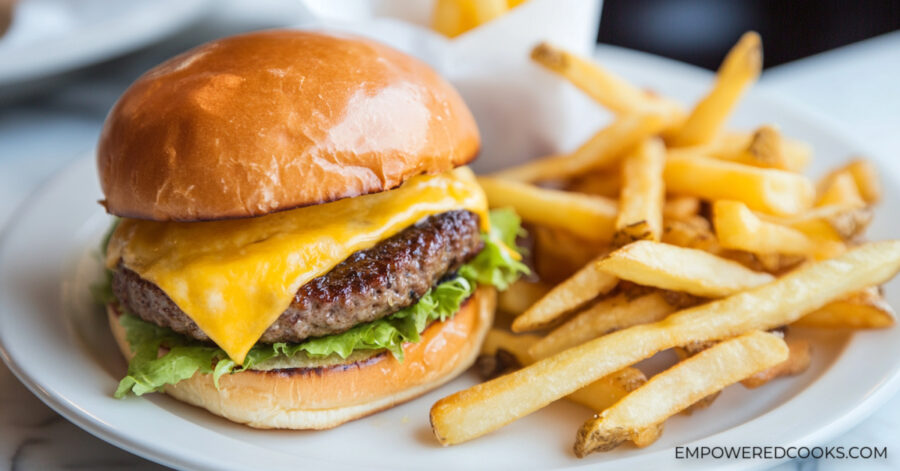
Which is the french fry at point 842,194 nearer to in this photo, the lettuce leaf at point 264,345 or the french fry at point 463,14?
the lettuce leaf at point 264,345

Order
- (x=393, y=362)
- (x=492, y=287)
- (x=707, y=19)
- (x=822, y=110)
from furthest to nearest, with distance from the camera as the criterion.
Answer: (x=707, y=19) → (x=822, y=110) → (x=492, y=287) → (x=393, y=362)

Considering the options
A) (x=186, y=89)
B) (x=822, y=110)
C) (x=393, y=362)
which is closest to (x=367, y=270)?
(x=393, y=362)

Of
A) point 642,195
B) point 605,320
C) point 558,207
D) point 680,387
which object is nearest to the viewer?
point 680,387

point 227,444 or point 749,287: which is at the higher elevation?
point 749,287

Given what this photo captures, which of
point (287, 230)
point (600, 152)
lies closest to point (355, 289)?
point (287, 230)

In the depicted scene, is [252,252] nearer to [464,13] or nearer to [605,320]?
[605,320]

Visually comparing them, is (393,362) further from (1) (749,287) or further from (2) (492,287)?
(1) (749,287)

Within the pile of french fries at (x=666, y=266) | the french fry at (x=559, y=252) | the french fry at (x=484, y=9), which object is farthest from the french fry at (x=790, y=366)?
the french fry at (x=484, y=9)
